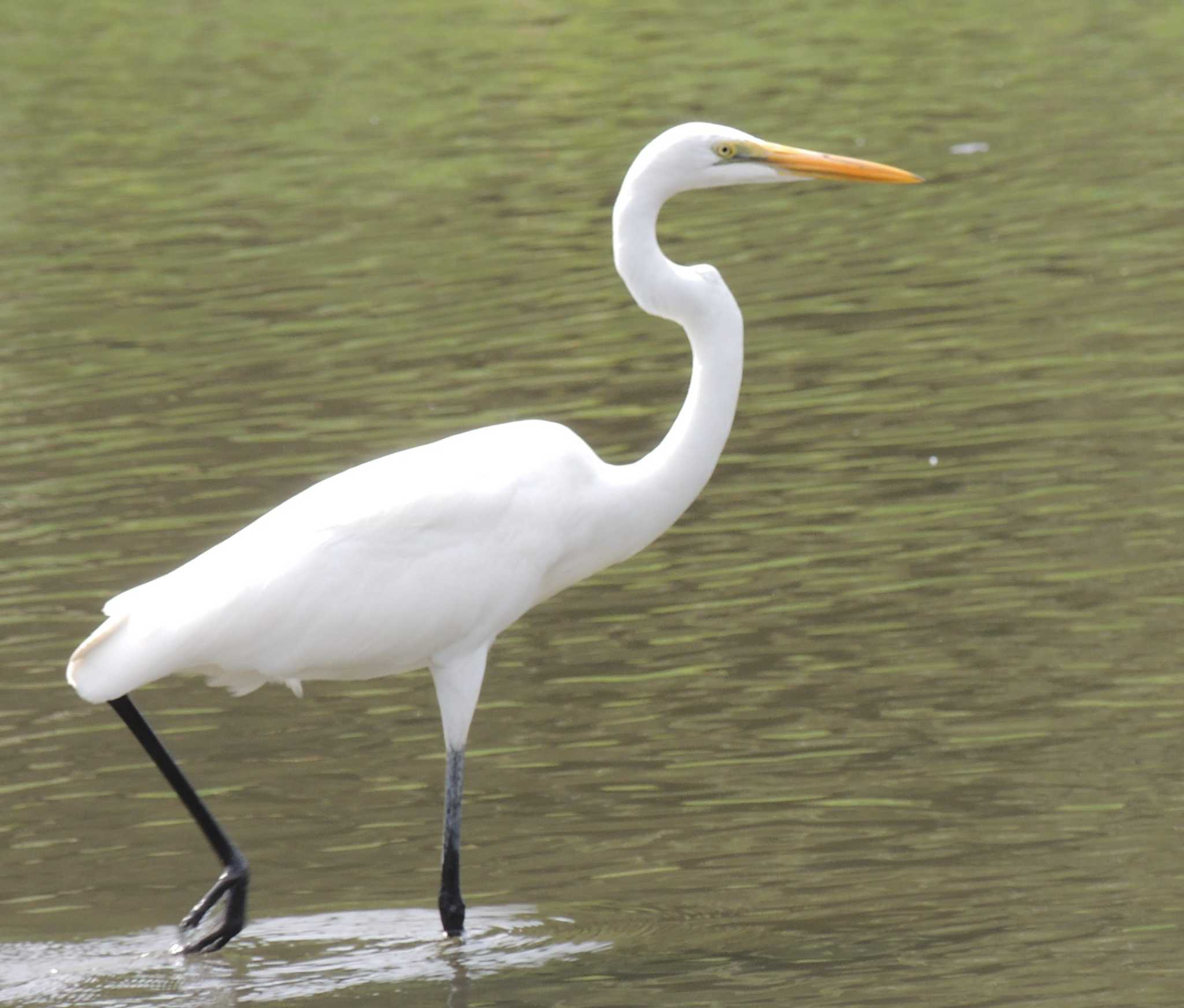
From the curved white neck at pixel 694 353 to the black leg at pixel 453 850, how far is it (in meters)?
0.84

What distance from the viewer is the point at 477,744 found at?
294 inches

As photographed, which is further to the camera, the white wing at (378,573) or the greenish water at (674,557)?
the greenish water at (674,557)

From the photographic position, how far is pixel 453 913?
6.20 metres

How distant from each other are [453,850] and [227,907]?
69 centimetres

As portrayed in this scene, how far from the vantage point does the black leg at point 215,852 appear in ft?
20.3

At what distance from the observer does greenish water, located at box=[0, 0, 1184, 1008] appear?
6230mm

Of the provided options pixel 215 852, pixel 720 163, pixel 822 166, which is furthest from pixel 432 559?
pixel 822 166

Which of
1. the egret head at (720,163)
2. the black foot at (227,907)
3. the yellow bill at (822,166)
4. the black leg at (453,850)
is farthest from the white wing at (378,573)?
the yellow bill at (822,166)

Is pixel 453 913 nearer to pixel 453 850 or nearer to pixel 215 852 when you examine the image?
pixel 453 850

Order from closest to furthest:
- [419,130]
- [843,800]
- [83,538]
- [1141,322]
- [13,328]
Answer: [843,800] < [83,538] < [1141,322] < [13,328] < [419,130]

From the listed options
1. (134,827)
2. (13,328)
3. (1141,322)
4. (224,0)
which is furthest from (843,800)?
(224,0)

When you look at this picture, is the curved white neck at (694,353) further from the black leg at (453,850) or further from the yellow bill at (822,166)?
the black leg at (453,850)

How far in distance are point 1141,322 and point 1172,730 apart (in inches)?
173

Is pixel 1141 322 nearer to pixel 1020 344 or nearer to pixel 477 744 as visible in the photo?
pixel 1020 344
